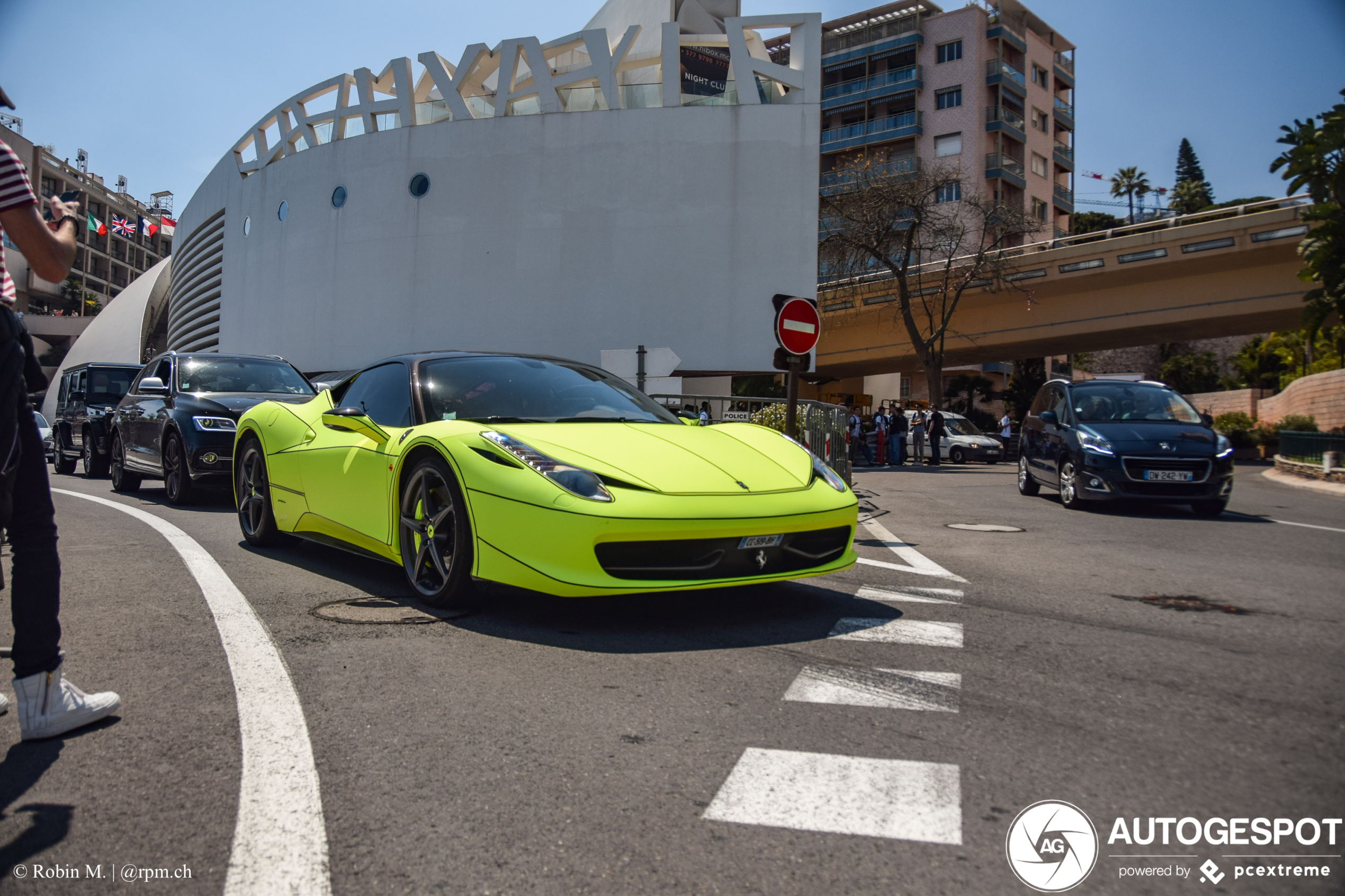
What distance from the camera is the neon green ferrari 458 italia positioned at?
3965 millimetres

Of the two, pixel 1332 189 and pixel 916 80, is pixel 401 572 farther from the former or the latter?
pixel 916 80

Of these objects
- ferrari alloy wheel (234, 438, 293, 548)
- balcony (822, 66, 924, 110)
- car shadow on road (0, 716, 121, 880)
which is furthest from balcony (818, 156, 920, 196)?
car shadow on road (0, 716, 121, 880)

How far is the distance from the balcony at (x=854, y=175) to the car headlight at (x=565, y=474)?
3193 centimetres

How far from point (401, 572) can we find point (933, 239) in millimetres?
31635

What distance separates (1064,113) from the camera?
7012cm

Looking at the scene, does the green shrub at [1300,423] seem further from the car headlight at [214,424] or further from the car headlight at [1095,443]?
the car headlight at [214,424]

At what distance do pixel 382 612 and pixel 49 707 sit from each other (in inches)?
71.6

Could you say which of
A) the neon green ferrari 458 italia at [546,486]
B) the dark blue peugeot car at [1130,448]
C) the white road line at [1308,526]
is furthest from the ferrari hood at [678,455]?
the white road line at [1308,526]

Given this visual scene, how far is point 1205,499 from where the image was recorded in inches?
412

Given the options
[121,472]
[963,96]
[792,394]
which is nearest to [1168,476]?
[792,394]

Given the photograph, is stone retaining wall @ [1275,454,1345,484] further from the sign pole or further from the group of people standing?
the sign pole

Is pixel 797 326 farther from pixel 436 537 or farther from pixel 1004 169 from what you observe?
pixel 1004 169

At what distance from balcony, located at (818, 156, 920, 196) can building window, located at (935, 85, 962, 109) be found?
29.2 metres

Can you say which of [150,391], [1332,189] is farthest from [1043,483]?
[1332,189]
